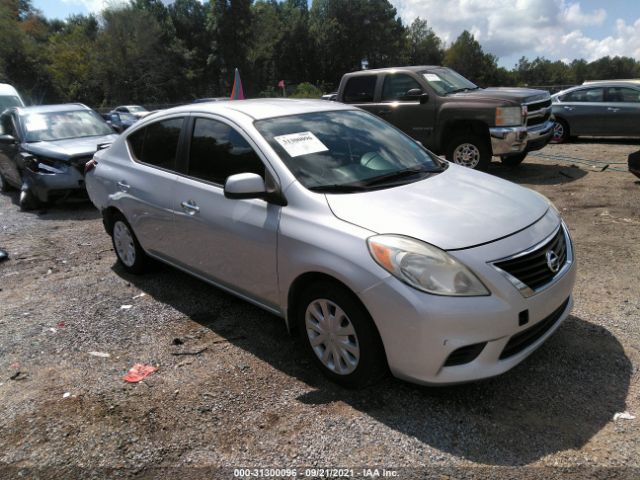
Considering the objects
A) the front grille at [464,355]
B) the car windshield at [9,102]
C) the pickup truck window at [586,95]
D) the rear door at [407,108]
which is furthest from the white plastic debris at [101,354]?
the pickup truck window at [586,95]

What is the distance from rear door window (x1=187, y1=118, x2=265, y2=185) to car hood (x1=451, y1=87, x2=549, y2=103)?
236 inches

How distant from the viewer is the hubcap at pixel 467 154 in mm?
8672

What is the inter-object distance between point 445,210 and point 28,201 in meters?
8.17

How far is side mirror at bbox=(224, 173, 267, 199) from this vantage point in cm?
320

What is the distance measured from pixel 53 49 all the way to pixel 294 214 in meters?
54.4

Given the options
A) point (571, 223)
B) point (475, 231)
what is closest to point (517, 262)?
point (475, 231)

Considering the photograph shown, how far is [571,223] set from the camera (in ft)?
20.0

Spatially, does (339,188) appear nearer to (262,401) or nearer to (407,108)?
(262,401)

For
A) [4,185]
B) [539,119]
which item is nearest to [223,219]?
[539,119]

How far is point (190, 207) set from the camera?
3930 mm

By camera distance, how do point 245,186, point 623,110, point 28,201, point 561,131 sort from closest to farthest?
point 245,186
point 28,201
point 623,110
point 561,131

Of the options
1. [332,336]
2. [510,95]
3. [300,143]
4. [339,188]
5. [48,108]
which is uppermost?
[510,95]

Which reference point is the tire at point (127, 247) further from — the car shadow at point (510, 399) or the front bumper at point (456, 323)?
the front bumper at point (456, 323)

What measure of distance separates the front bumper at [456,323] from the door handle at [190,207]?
1745 millimetres
